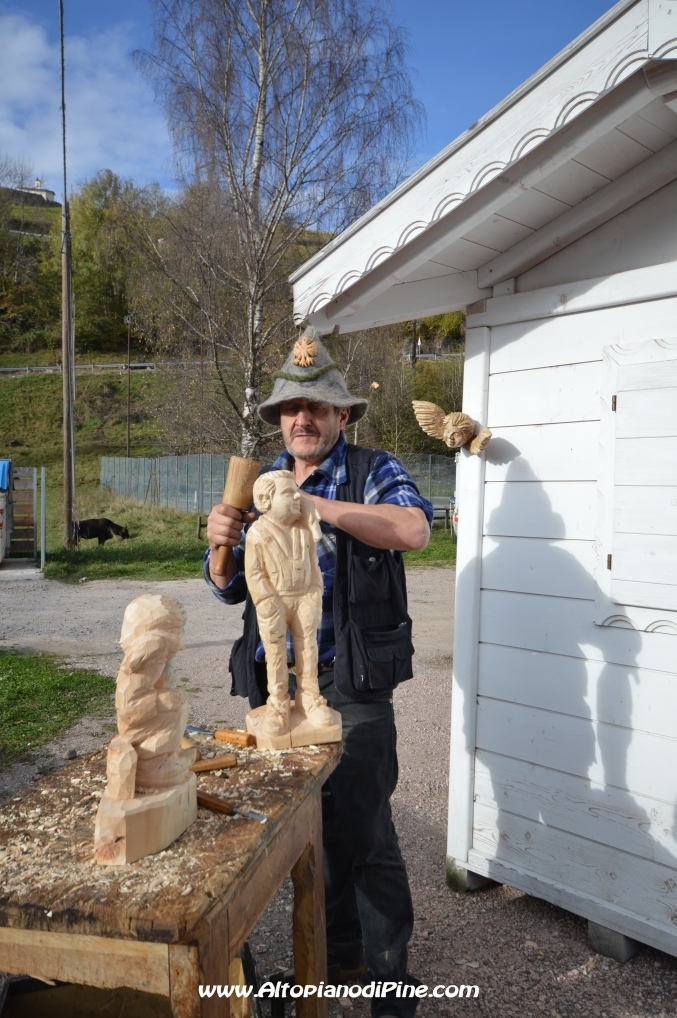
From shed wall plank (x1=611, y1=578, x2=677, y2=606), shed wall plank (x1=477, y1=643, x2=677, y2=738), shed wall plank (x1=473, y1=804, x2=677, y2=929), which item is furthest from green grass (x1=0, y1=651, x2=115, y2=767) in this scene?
shed wall plank (x1=611, y1=578, x2=677, y2=606)

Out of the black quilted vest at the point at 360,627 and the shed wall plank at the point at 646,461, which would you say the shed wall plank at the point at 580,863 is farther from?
the shed wall plank at the point at 646,461

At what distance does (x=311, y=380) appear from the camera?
230 cm

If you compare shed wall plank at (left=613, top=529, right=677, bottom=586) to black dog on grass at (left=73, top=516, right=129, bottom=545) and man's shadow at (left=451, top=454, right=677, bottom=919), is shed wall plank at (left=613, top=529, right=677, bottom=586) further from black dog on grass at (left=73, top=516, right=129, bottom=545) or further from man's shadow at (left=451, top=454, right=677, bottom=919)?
black dog on grass at (left=73, top=516, right=129, bottom=545)

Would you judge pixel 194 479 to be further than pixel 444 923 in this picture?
Yes

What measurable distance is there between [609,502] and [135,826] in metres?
2.01

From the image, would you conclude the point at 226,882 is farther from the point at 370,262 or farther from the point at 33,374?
the point at 33,374

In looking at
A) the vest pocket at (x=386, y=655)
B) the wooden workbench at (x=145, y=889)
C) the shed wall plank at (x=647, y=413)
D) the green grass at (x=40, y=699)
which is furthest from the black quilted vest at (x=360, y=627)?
the green grass at (x=40, y=699)

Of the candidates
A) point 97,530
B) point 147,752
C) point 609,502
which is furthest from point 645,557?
point 97,530

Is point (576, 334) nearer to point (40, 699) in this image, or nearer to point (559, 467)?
point (559, 467)

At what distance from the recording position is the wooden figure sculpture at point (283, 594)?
188 cm

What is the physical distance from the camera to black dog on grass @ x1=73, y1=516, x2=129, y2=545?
14260 mm

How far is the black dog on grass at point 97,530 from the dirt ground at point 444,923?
7.66m

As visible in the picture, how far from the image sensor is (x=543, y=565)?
2.86 metres

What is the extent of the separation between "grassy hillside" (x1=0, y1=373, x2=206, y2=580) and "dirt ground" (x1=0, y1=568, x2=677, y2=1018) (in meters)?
5.74
